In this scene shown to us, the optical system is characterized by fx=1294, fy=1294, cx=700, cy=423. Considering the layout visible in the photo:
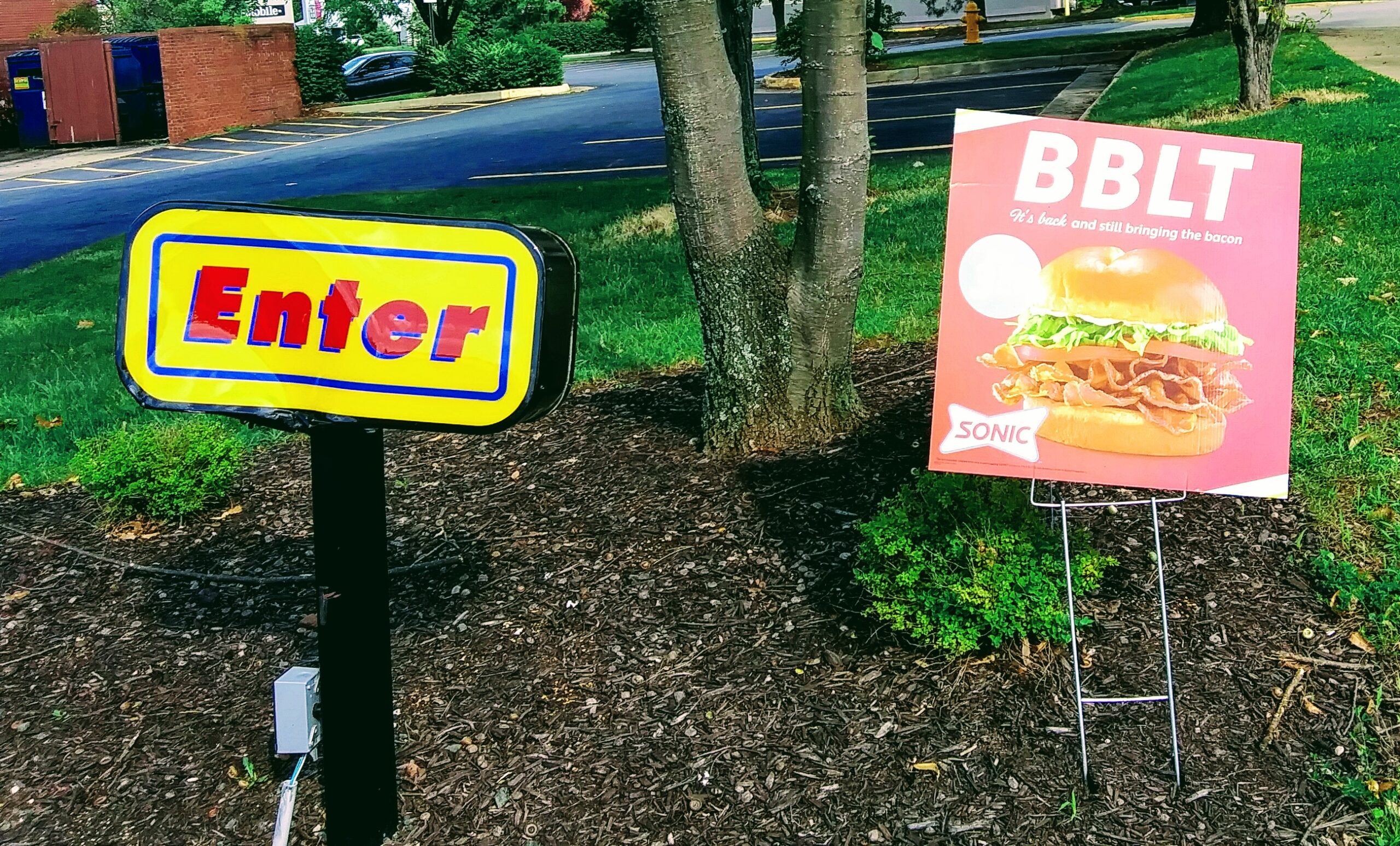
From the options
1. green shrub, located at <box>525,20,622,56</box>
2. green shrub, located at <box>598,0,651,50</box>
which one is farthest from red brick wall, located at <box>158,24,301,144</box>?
green shrub, located at <box>525,20,622,56</box>

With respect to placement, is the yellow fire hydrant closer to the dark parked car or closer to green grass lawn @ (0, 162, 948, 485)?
the dark parked car

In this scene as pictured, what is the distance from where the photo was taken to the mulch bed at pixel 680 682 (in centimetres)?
324

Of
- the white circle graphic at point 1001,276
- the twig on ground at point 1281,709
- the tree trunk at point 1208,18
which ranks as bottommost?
the twig on ground at point 1281,709

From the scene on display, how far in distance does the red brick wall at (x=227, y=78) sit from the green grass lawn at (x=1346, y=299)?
1969 cm

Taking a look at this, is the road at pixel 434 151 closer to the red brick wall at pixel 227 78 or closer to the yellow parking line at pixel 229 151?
the yellow parking line at pixel 229 151

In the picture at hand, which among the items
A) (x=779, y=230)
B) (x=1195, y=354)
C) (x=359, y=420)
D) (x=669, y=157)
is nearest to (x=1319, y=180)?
(x=779, y=230)

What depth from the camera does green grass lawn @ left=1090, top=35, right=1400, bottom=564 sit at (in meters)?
4.28

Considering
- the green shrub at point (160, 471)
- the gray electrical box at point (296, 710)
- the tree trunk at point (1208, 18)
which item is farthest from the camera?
the tree trunk at point (1208, 18)

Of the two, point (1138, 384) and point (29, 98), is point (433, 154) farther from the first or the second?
point (1138, 384)

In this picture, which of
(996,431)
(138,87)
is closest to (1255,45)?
(996,431)

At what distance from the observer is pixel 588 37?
44.6m

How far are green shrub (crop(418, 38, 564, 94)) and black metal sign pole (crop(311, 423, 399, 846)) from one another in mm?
28667

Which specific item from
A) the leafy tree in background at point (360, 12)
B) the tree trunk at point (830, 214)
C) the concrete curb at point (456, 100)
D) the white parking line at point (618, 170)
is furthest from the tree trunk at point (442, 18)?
the tree trunk at point (830, 214)

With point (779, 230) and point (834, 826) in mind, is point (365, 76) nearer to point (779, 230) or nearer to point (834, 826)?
point (779, 230)
